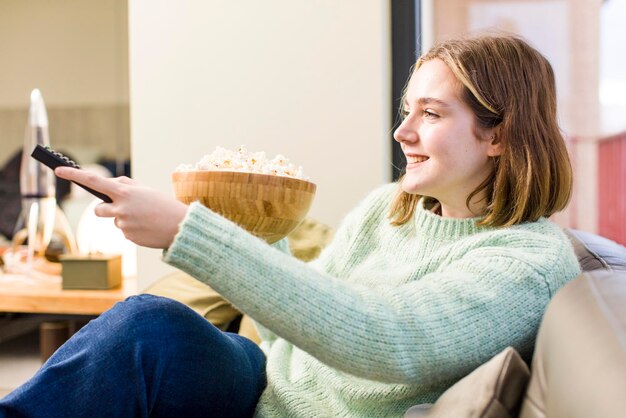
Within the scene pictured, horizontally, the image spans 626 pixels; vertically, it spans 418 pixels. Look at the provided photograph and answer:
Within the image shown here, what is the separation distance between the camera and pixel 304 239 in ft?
5.75

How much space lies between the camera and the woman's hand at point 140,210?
895 mm

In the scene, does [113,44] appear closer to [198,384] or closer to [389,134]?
[389,134]

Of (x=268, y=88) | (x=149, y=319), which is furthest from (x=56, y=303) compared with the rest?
(x=149, y=319)

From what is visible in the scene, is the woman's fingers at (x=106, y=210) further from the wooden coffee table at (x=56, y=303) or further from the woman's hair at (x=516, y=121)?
the wooden coffee table at (x=56, y=303)

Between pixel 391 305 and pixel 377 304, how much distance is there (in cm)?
3

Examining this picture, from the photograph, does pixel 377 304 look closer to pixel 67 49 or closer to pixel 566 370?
pixel 566 370

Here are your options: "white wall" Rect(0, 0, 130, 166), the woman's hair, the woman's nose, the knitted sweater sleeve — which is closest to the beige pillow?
the knitted sweater sleeve

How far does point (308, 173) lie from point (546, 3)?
843 mm

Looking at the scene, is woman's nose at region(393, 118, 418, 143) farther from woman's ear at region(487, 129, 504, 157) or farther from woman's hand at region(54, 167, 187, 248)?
woman's hand at region(54, 167, 187, 248)

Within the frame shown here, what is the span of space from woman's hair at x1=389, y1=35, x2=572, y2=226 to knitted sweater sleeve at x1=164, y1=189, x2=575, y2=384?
0.15 meters

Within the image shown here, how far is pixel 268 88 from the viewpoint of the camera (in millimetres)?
1947

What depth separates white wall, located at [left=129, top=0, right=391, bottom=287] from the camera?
189 centimetres

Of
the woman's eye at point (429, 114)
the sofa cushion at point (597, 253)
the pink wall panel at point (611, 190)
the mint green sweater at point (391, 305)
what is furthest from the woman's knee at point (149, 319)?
the pink wall panel at point (611, 190)

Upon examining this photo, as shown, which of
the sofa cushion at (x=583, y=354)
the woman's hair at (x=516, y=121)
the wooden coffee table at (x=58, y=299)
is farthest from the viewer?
the wooden coffee table at (x=58, y=299)
